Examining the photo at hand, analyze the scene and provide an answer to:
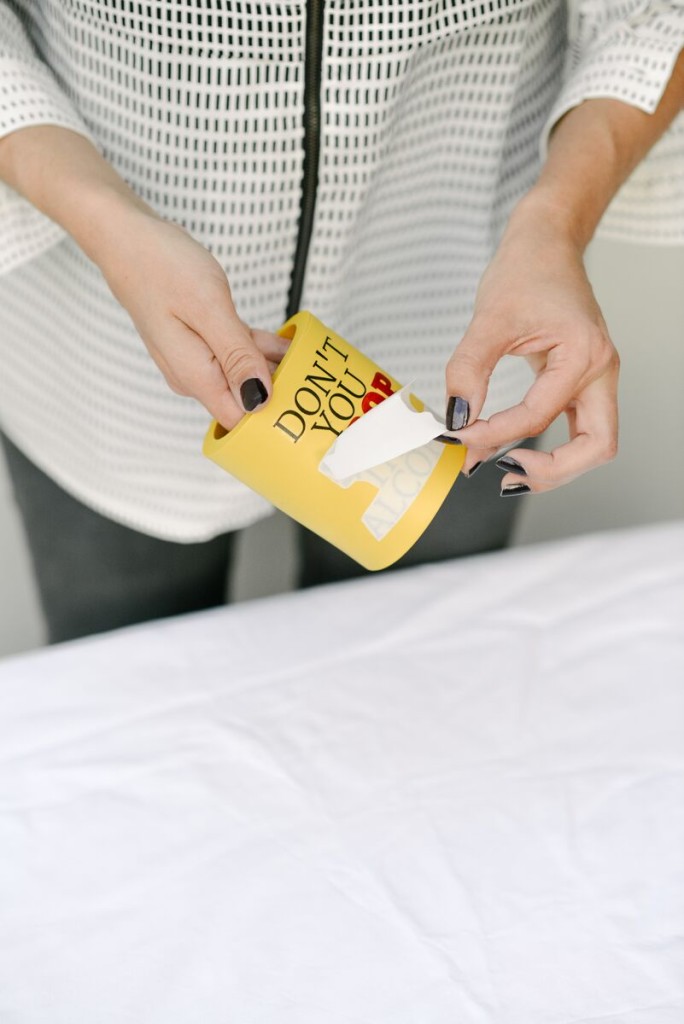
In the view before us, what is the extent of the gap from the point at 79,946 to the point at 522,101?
0.66 m

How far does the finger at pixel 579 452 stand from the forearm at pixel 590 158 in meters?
0.11

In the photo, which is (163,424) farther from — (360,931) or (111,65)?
(360,931)

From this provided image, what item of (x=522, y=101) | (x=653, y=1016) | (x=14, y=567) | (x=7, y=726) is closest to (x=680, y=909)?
(x=653, y=1016)

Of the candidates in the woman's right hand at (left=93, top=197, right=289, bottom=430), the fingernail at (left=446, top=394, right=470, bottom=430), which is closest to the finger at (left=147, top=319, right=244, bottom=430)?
the woman's right hand at (left=93, top=197, right=289, bottom=430)

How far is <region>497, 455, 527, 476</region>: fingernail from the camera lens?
0.63m

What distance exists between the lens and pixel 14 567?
132 cm

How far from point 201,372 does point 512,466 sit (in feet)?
0.66

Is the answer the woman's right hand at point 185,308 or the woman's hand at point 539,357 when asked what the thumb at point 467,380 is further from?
the woman's right hand at point 185,308

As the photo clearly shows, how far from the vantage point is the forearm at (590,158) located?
26.5 inches

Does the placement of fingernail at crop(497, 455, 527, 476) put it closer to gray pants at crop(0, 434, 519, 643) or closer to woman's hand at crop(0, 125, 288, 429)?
woman's hand at crop(0, 125, 288, 429)

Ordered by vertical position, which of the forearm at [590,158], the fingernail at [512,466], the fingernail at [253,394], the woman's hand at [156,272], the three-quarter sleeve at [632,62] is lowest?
the fingernail at [512,466]

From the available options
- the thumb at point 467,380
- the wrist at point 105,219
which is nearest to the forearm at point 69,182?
the wrist at point 105,219

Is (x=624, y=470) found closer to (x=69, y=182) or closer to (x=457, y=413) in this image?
(x=457, y=413)

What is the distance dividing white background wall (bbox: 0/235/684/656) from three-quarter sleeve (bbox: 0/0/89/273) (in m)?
0.54
